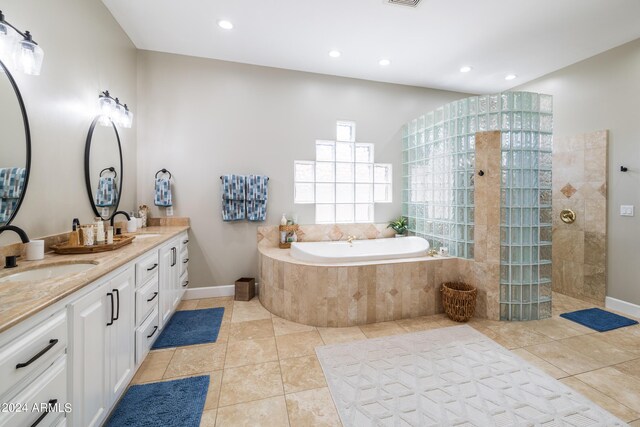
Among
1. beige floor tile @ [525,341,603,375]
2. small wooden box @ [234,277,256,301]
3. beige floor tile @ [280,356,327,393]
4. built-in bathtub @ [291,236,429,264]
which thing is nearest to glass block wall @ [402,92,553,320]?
beige floor tile @ [525,341,603,375]

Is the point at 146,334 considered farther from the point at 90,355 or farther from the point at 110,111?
the point at 110,111

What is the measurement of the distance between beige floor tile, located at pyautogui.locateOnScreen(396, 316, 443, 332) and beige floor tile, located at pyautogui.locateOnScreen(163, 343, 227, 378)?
1.69 m

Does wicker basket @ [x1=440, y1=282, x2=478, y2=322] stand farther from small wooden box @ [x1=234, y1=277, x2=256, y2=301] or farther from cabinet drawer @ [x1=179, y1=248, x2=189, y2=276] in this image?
cabinet drawer @ [x1=179, y1=248, x2=189, y2=276]

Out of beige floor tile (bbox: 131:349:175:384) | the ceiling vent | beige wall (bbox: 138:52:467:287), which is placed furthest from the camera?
beige wall (bbox: 138:52:467:287)

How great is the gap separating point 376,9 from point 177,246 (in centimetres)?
294

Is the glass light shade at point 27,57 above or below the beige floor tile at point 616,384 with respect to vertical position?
above

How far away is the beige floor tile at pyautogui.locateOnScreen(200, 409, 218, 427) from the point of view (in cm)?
146

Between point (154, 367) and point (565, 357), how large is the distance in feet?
10.4

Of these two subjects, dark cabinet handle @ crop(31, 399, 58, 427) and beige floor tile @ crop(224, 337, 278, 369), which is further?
beige floor tile @ crop(224, 337, 278, 369)

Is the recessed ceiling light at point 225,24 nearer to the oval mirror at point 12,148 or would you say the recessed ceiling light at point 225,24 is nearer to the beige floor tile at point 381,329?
the oval mirror at point 12,148

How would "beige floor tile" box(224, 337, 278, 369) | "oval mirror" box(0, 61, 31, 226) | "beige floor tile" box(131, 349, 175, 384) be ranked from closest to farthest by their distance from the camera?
1. "oval mirror" box(0, 61, 31, 226)
2. "beige floor tile" box(131, 349, 175, 384)
3. "beige floor tile" box(224, 337, 278, 369)

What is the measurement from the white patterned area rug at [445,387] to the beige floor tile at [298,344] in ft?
0.34

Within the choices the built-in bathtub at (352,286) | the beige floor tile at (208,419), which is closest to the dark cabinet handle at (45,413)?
the beige floor tile at (208,419)

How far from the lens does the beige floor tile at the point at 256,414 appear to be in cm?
147
